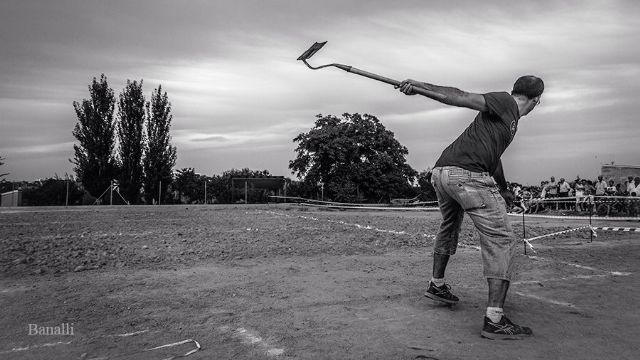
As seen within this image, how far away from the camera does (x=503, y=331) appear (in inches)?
129

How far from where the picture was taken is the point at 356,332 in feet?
11.2

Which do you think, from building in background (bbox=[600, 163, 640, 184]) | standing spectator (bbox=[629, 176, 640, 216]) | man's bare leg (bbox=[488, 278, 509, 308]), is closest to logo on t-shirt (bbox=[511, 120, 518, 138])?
man's bare leg (bbox=[488, 278, 509, 308])

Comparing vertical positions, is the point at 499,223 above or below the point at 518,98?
below

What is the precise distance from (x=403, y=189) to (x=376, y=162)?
3.38m

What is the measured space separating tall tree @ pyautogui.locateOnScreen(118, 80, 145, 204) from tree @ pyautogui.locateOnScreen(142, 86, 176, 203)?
0.61 m

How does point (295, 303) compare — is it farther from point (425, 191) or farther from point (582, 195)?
point (425, 191)

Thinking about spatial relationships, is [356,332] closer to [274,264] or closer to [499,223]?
[499,223]

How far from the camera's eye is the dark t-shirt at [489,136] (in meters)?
3.62

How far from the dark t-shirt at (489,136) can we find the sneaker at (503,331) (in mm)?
1148

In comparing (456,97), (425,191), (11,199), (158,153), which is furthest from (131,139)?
(456,97)

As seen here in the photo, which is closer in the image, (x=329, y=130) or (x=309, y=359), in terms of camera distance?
(x=309, y=359)

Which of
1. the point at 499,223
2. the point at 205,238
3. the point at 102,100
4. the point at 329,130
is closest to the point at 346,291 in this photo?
the point at 499,223

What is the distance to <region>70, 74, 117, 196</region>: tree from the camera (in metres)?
40.9

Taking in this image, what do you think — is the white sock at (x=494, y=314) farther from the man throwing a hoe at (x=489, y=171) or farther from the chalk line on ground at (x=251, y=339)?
the chalk line on ground at (x=251, y=339)
